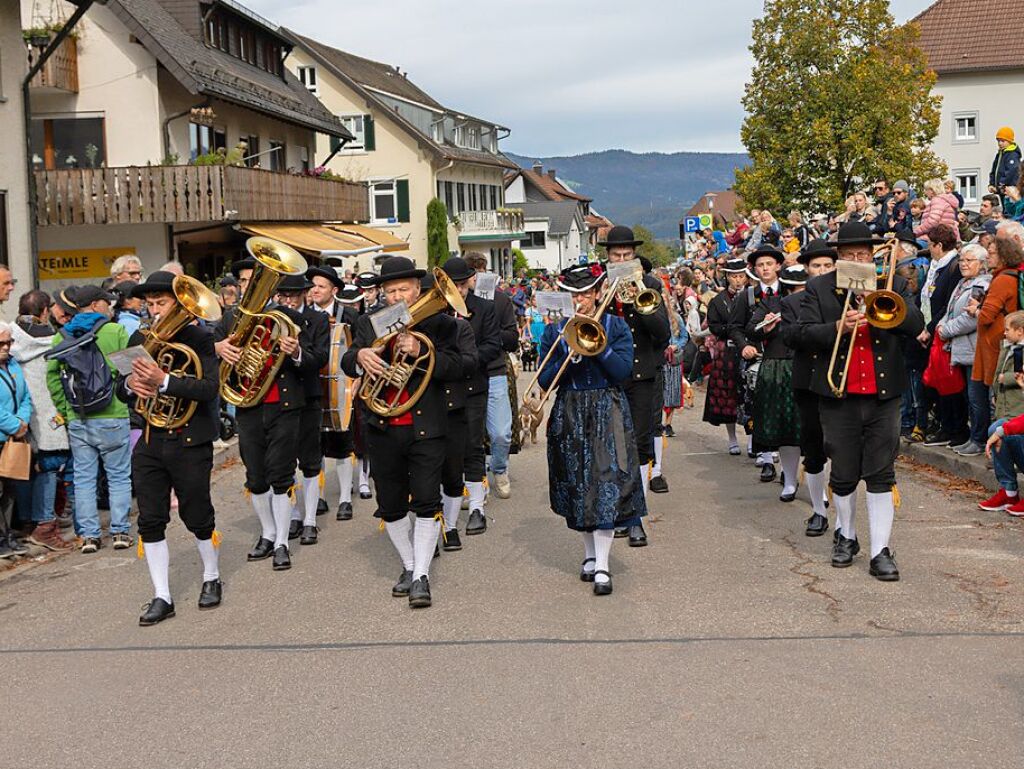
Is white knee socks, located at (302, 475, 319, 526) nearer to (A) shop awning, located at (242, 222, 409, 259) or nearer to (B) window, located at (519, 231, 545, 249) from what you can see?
(A) shop awning, located at (242, 222, 409, 259)

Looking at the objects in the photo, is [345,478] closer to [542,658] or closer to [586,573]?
[586,573]

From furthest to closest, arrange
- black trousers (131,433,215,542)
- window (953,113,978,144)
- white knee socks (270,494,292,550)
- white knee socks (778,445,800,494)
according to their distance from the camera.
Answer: window (953,113,978,144) < white knee socks (778,445,800,494) < white knee socks (270,494,292,550) < black trousers (131,433,215,542)

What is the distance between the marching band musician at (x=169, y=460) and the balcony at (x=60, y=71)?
20.5 meters

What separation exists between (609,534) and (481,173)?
64.3m

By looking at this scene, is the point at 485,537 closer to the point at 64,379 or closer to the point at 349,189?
the point at 64,379

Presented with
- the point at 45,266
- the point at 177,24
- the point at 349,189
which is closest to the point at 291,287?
the point at 45,266

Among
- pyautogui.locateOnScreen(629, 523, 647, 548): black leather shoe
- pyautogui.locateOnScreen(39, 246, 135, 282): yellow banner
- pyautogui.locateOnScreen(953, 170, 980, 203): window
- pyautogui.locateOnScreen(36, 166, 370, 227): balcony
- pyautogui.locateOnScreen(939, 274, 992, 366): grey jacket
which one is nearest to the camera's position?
pyautogui.locateOnScreen(629, 523, 647, 548): black leather shoe

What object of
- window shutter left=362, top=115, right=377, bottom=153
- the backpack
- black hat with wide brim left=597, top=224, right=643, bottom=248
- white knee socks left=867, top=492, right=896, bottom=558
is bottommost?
white knee socks left=867, top=492, right=896, bottom=558

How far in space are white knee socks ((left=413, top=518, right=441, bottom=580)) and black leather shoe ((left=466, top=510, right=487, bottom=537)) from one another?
2121 millimetres

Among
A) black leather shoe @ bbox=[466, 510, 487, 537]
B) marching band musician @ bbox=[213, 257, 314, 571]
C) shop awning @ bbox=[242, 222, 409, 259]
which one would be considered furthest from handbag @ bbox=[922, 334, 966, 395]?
shop awning @ bbox=[242, 222, 409, 259]

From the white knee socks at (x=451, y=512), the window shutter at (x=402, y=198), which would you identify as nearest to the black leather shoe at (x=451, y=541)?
the white knee socks at (x=451, y=512)

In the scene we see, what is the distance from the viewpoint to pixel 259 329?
8.70 metres

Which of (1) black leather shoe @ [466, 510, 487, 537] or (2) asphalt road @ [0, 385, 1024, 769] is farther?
(1) black leather shoe @ [466, 510, 487, 537]

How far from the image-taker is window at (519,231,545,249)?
110 m
